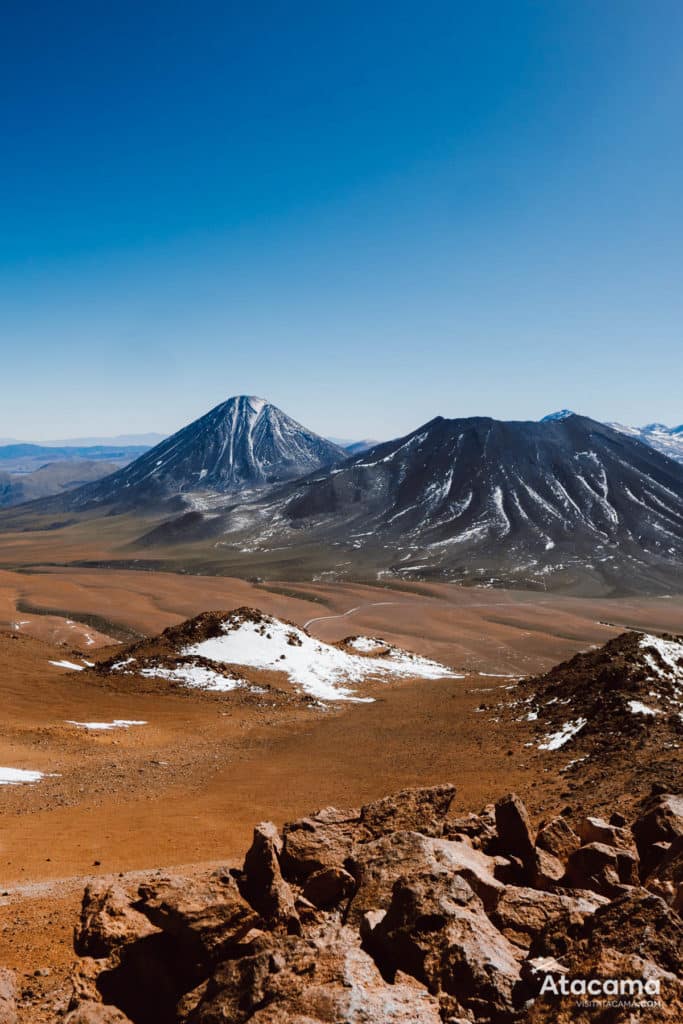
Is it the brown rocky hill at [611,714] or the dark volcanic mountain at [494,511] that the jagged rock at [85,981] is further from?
the dark volcanic mountain at [494,511]

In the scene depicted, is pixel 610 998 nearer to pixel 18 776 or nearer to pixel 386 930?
pixel 386 930

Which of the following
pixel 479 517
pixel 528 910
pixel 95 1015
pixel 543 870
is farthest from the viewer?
pixel 479 517

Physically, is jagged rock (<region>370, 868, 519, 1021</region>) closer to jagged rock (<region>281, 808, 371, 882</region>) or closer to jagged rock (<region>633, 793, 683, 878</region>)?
jagged rock (<region>281, 808, 371, 882</region>)

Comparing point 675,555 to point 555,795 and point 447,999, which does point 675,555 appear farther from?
point 447,999

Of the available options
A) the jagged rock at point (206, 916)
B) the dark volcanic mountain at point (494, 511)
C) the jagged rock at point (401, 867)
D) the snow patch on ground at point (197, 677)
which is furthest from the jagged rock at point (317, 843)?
the dark volcanic mountain at point (494, 511)

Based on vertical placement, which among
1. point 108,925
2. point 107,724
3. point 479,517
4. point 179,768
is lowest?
point 107,724

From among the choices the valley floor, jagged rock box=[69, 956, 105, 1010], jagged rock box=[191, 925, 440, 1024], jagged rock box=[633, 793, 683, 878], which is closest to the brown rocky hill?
the valley floor

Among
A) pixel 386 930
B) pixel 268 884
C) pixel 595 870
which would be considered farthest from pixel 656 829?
pixel 268 884
